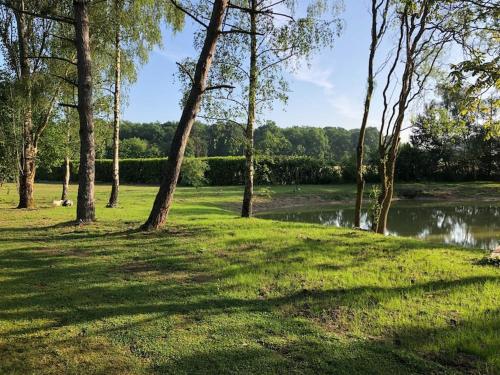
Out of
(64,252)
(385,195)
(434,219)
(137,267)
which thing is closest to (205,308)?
(137,267)

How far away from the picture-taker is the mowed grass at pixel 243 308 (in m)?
3.50

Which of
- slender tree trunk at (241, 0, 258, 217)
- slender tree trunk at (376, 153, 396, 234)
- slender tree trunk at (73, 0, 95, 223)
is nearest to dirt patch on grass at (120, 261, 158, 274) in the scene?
slender tree trunk at (73, 0, 95, 223)

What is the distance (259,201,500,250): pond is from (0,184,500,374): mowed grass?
25.0 ft

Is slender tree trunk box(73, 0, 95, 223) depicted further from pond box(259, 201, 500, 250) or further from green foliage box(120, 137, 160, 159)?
green foliage box(120, 137, 160, 159)

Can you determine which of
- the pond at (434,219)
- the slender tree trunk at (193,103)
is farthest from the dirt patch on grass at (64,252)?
the pond at (434,219)

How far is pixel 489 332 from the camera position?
3.98m

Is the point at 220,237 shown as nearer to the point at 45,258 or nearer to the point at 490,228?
the point at 45,258

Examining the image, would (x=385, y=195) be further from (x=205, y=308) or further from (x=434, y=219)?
(x=205, y=308)

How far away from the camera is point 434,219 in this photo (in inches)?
816

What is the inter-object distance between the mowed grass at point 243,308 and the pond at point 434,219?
7608 mm

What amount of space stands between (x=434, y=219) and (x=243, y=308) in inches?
712

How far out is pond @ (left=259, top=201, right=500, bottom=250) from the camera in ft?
50.5

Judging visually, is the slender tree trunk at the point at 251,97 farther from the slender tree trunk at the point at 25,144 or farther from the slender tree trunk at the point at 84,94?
the slender tree trunk at the point at 25,144

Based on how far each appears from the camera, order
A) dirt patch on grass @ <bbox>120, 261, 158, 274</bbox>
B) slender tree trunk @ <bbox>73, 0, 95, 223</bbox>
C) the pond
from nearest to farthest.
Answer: dirt patch on grass @ <bbox>120, 261, 158, 274</bbox>, slender tree trunk @ <bbox>73, 0, 95, 223</bbox>, the pond
